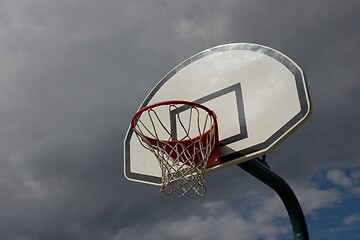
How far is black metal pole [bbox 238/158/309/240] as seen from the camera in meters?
4.34

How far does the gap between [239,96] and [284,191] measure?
1.06 meters

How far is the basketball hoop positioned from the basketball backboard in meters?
0.12

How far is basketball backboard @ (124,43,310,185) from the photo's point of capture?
4145 millimetres

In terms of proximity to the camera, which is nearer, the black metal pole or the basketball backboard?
the basketball backboard

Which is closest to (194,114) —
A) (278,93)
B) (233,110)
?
(233,110)

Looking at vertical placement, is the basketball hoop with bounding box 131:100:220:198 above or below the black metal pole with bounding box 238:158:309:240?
above

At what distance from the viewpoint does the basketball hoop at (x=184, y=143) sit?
14.1ft

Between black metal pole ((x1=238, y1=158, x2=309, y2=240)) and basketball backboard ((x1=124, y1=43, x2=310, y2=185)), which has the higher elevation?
basketball backboard ((x1=124, y1=43, x2=310, y2=185))

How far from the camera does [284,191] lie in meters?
4.54

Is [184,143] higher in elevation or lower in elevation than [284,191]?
higher

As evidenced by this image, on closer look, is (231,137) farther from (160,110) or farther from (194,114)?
(160,110)

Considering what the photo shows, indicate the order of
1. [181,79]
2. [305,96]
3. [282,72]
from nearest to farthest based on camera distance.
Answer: [305,96] < [282,72] < [181,79]

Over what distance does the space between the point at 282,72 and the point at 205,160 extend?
113cm

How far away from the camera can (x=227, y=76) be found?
4688 millimetres
